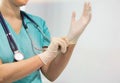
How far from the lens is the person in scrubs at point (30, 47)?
1068 millimetres

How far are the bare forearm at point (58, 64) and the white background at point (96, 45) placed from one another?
260 millimetres

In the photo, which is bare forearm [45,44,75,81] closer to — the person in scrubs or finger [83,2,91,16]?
the person in scrubs

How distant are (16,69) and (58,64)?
13.2 inches

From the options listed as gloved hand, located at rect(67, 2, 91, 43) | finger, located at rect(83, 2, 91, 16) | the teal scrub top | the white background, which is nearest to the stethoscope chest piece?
the teal scrub top

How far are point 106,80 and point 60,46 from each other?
1.84ft

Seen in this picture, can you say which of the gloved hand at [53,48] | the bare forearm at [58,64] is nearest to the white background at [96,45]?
the bare forearm at [58,64]

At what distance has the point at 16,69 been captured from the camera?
1054mm

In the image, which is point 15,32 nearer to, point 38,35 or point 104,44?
point 38,35

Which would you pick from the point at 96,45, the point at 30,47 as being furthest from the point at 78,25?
the point at 96,45

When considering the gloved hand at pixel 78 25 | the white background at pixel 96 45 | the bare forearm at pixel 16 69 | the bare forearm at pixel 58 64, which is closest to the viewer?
the bare forearm at pixel 16 69

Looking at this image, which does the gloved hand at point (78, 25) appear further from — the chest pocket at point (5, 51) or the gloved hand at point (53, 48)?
the chest pocket at point (5, 51)

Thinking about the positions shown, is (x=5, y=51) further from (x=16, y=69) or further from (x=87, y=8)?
(x=87, y=8)

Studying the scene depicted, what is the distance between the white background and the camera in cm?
149

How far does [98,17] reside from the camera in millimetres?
1524
